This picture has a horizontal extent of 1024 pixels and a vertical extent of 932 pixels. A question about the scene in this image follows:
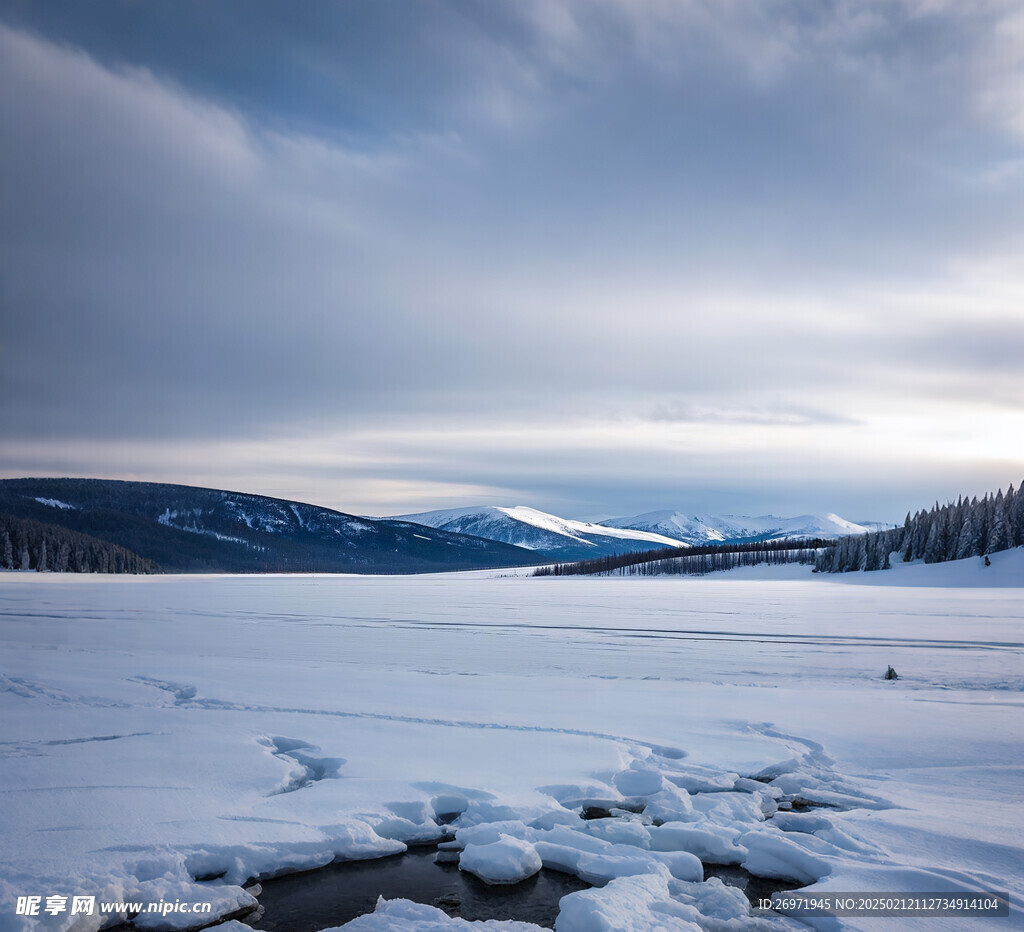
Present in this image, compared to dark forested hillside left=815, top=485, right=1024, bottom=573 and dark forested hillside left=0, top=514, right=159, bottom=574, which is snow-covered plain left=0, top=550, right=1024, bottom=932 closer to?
dark forested hillside left=815, top=485, right=1024, bottom=573

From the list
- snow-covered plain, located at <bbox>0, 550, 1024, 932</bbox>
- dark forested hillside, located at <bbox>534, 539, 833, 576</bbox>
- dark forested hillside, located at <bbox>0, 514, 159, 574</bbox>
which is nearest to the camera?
snow-covered plain, located at <bbox>0, 550, 1024, 932</bbox>

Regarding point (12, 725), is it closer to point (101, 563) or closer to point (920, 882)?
point (920, 882)

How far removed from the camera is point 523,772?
838 cm

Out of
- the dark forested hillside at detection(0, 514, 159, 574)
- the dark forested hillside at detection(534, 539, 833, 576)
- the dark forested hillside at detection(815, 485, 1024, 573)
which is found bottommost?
the dark forested hillside at detection(0, 514, 159, 574)

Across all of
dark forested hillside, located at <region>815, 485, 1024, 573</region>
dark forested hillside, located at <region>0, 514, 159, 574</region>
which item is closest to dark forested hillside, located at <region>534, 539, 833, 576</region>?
dark forested hillside, located at <region>815, 485, 1024, 573</region>

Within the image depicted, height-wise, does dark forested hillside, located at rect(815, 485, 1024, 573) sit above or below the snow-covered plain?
above

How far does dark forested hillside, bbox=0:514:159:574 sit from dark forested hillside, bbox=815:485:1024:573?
372ft

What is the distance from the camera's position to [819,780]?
810 centimetres

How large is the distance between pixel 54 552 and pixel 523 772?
118705 mm

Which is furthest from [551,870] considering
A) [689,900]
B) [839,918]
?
[839,918]

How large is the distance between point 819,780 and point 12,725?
37.2 ft

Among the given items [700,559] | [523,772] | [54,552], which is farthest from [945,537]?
[54,552]

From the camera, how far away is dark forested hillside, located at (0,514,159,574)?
3674 inches

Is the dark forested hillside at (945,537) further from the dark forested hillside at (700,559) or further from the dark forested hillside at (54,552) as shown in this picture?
the dark forested hillside at (54,552)
